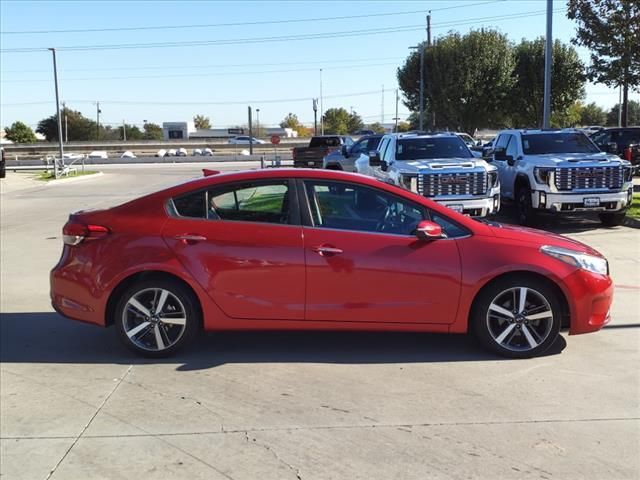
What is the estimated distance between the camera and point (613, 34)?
18047mm

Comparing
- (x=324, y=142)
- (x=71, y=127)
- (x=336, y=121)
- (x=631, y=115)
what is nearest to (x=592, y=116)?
(x=631, y=115)

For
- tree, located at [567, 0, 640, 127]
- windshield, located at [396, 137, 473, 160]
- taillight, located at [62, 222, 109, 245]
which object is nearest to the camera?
taillight, located at [62, 222, 109, 245]

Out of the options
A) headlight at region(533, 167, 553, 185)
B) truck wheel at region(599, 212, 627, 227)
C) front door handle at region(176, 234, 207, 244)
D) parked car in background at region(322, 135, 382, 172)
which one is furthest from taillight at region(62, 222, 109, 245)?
parked car in background at region(322, 135, 382, 172)

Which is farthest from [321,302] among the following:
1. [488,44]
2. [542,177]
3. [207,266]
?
[488,44]

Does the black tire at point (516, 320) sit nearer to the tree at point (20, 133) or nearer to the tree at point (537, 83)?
the tree at point (537, 83)

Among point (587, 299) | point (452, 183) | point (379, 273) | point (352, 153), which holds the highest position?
point (352, 153)

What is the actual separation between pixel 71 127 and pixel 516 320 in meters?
133

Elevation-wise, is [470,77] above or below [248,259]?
above

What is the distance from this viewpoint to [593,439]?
3742 millimetres

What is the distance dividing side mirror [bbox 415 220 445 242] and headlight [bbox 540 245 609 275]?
88cm

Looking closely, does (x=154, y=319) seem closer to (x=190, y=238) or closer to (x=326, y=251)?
(x=190, y=238)

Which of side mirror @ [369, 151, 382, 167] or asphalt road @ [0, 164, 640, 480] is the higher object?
side mirror @ [369, 151, 382, 167]

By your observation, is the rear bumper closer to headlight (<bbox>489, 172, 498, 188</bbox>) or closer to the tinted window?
the tinted window

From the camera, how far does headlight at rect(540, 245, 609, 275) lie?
5.02 meters
